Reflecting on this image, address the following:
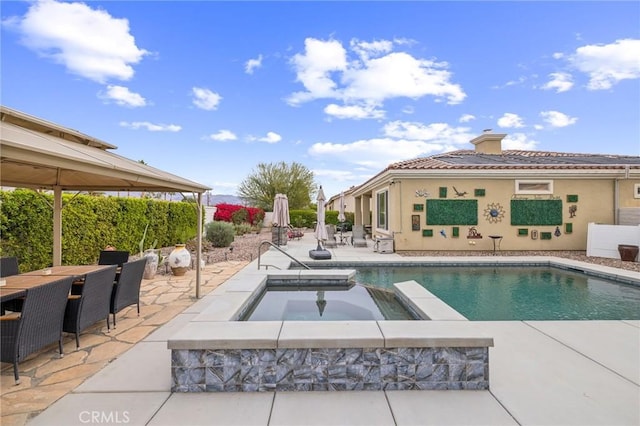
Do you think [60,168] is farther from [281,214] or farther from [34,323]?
[281,214]

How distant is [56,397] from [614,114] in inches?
798

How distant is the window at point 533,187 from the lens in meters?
13.2

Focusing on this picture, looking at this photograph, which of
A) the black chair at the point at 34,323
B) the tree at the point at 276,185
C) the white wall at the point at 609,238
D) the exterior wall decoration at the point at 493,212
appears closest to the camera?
the black chair at the point at 34,323

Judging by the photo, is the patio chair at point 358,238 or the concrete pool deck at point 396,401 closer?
the concrete pool deck at point 396,401

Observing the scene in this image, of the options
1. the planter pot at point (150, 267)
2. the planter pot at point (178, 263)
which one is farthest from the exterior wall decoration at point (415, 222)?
the planter pot at point (150, 267)

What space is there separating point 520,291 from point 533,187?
780 centimetres

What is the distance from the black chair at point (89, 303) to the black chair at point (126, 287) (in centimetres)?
23

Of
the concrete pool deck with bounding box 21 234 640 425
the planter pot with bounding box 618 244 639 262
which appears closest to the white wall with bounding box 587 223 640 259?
the planter pot with bounding box 618 244 639 262

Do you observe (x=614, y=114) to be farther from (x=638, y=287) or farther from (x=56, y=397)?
(x=56, y=397)

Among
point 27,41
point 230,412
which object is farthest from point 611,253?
point 27,41

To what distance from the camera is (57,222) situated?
255 inches

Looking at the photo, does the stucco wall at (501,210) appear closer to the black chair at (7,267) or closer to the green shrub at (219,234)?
the green shrub at (219,234)

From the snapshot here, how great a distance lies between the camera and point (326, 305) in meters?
6.14

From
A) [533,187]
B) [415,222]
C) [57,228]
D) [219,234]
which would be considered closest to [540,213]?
[533,187]
